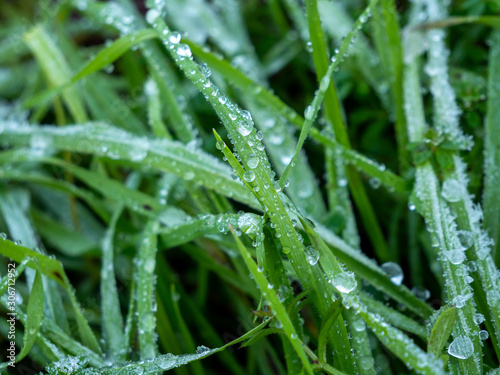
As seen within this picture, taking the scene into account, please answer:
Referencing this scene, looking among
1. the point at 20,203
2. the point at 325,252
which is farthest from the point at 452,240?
the point at 20,203

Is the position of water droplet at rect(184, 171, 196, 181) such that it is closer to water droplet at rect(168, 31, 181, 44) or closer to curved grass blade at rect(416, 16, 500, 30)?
water droplet at rect(168, 31, 181, 44)

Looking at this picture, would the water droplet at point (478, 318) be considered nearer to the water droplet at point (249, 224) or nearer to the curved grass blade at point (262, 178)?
the curved grass blade at point (262, 178)

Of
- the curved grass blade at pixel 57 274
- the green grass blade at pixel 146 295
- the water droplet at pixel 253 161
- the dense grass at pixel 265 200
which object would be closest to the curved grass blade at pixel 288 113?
the dense grass at pixel 265 200

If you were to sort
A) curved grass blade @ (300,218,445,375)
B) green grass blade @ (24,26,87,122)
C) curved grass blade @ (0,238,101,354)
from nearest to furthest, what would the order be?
1. curved grass blade @ (300,218,445,375)
2. curved grass blade @ (0,238,101,354)
3. green grass blade @ (24,26,87,122)

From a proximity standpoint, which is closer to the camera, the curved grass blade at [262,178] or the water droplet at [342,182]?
the curved grass blade at [262,178]

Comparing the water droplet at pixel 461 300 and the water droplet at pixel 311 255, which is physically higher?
the water droplet at pixel 461 300

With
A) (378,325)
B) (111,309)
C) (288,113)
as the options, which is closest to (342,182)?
(288,113)

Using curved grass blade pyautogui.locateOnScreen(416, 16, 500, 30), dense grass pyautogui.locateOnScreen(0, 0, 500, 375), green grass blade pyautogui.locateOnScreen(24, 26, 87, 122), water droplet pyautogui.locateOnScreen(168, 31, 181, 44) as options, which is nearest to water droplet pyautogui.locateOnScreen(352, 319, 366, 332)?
dense grass pyautogui.locateOnScreen(0, 0, 500, 375)

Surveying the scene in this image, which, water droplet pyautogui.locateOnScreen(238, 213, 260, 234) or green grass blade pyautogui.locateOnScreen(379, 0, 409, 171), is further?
green grass blade pyautogui.locateOnScreen(379, 0, 409, 171)

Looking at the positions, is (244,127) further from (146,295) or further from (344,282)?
(146,295)

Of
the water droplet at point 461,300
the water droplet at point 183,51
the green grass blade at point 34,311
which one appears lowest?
the green grass blade at point 34,311
